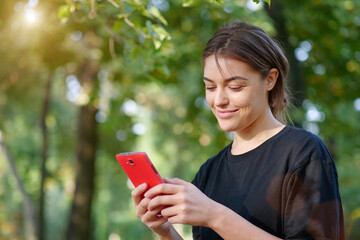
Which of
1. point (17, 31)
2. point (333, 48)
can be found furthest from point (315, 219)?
point (17, 31)

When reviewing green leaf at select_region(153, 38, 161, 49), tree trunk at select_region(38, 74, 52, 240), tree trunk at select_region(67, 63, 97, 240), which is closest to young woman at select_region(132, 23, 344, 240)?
green leaf at select_region(153, 38, 161, 49)

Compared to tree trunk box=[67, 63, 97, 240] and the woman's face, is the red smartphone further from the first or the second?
tree trunk box=[67, 63, 97, 240]

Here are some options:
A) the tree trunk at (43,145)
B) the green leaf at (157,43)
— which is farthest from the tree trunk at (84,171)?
the green leaf at (157,43)

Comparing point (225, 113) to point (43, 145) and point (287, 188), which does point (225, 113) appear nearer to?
point (287, 188)

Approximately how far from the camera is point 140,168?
197 cm

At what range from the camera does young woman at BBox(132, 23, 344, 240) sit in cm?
178

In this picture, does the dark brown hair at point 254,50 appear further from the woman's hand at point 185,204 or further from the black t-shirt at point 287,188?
the woman's hand at point 185,204

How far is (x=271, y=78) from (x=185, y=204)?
0.73 m

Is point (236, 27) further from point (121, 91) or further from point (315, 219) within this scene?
point (121, 91)

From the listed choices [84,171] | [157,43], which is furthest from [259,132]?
[84,171]

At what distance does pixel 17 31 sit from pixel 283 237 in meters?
9.30

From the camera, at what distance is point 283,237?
6.22 feet

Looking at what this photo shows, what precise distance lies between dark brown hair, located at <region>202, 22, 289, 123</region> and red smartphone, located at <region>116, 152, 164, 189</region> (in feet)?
1.74

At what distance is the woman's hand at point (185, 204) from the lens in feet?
5.77
